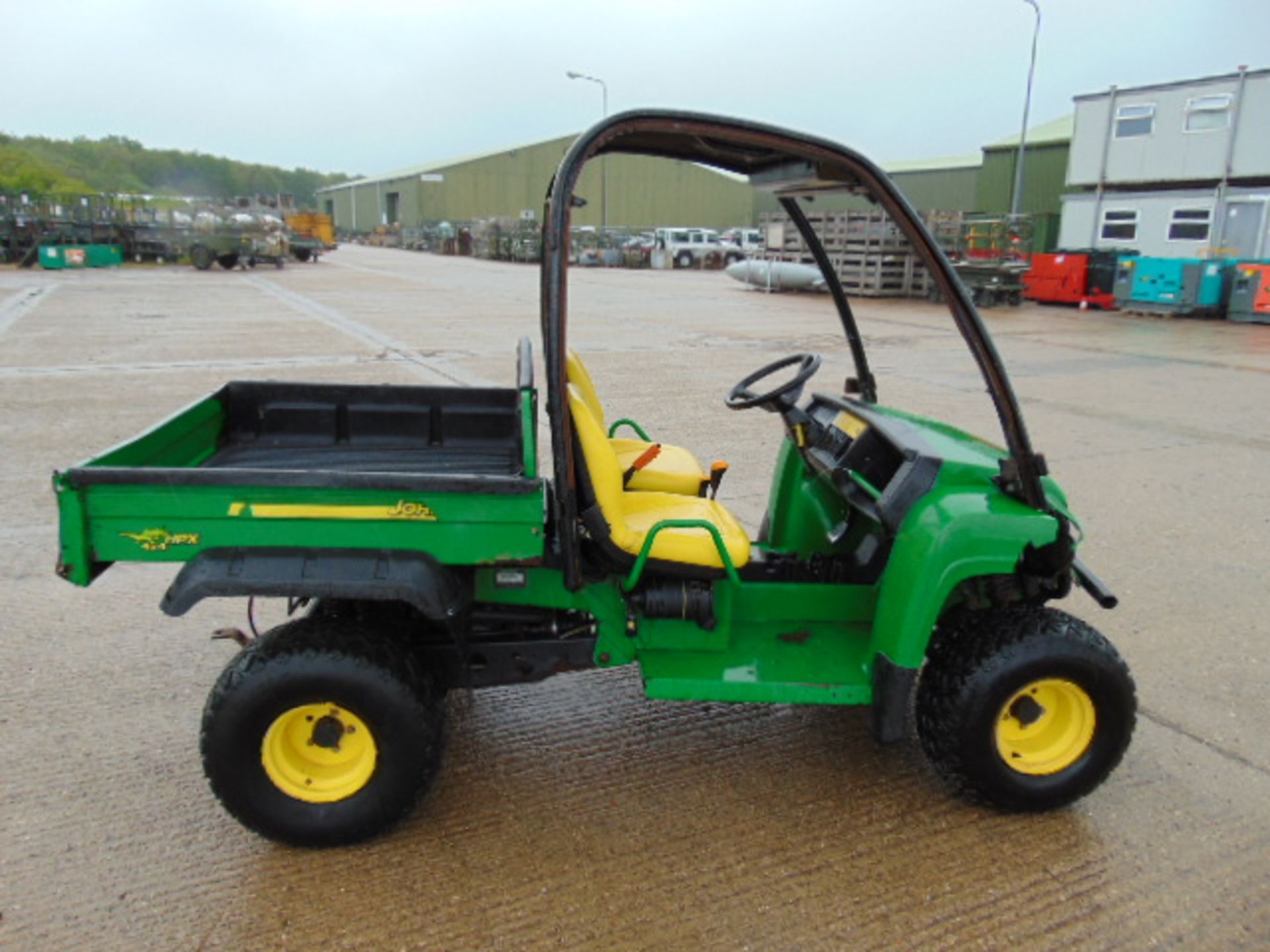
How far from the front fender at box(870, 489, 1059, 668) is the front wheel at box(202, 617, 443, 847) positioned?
128 centimetres

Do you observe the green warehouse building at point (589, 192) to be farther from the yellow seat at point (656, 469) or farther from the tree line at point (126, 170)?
the yellow seat at point (656, 469)

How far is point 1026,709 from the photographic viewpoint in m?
2.75

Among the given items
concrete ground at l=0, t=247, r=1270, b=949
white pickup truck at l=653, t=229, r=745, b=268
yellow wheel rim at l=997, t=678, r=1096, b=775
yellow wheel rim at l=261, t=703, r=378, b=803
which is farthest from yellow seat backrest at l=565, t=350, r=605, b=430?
white pickup truck at l=653, t=229, r=745, b=268

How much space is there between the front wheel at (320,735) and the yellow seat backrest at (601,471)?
668 millimetres

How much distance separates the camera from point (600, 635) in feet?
9.20

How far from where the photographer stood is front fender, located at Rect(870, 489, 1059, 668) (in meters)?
2.58

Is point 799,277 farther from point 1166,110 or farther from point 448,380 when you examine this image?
point 448,380

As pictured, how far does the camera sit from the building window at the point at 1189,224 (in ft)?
66.1

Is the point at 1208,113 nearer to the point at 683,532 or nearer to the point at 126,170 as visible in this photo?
the point at 683,532

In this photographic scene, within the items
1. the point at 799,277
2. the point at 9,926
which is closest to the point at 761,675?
the point at 9,926

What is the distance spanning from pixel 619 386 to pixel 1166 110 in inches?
683

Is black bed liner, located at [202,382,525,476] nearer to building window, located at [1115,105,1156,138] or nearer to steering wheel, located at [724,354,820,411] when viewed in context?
steering wheel, located at [724,354,820,411]

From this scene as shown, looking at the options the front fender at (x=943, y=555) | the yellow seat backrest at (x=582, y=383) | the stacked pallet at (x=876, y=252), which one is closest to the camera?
the front fender at (x=943, y=555)

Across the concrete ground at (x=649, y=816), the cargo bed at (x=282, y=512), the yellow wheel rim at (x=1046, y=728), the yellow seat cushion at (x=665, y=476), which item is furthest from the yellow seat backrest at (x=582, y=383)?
the yellow wheel rim at (x=1046, y=728)
